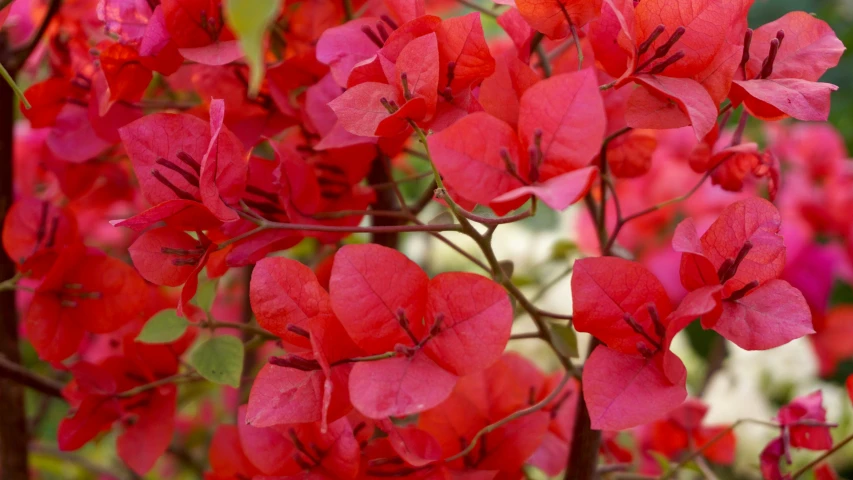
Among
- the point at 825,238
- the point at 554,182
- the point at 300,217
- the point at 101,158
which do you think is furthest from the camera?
the point at 825,238

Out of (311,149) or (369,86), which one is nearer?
(369,86)

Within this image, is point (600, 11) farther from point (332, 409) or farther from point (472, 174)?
point (332, 409)

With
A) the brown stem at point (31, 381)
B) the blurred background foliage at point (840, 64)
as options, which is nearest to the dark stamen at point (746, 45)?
the brown stem at point (31, 381)

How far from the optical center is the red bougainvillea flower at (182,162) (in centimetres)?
43

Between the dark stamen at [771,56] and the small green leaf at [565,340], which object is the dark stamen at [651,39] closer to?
the dark stamen at [771,56]

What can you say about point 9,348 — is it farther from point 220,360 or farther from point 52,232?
point 220,360

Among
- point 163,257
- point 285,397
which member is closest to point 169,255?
point 163,257

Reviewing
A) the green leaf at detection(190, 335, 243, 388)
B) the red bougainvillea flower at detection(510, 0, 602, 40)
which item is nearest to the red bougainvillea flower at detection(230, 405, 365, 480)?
the green leaf at detection(190, 335, 243, 388)

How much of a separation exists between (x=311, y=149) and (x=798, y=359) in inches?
47.3

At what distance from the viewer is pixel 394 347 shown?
402 mm

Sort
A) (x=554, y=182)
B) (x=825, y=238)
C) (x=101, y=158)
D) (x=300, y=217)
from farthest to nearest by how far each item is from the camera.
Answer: (x=825, y=238) → (x=101, y=158) → (x=300, y=217) → (x=554, y=182)

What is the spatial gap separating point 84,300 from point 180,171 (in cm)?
17

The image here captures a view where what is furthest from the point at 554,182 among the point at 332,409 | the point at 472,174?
the point at 332,409

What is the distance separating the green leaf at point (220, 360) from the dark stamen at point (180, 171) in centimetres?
11
